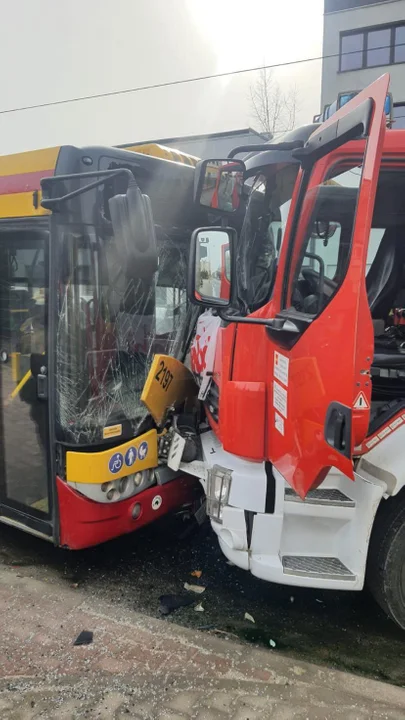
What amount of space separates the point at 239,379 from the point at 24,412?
1459mm

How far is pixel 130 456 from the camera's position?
3271 millimetres

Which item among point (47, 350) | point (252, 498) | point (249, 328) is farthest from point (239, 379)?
point (47, 350)

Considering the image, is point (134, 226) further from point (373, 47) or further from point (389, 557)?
point (373, 47)

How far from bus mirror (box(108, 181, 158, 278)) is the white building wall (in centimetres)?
2059

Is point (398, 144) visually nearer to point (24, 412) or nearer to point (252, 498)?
point (252, 498)

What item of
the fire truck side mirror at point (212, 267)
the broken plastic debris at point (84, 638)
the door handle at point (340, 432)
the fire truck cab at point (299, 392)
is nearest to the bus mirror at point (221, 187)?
the fire truck cab at point (299, 392)

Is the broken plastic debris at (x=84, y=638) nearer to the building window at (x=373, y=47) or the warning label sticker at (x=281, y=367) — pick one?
the warning label sticker at (x=281, y=367)

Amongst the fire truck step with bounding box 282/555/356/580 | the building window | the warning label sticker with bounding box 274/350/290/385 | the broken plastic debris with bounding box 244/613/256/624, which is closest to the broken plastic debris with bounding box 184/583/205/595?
the broken plastic debris with bounding box 244/613/256/624

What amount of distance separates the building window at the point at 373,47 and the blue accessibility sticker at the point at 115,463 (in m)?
22.1

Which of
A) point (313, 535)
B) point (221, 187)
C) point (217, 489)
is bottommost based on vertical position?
point (313, 535)

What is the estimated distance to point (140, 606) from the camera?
10.4 feet

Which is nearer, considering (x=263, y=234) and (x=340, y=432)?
(x=340, y=432)

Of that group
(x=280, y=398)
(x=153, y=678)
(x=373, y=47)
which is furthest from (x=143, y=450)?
(x=373, y=47)

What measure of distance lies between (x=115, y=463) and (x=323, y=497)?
1.22m
